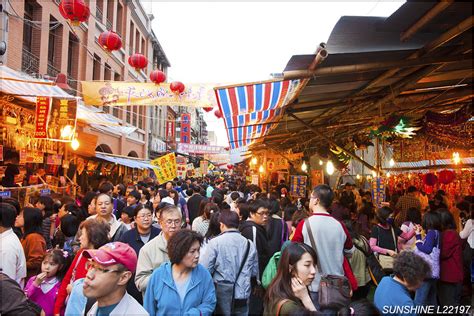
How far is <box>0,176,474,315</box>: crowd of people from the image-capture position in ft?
7.88

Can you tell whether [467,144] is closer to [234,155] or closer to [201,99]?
[201,99]

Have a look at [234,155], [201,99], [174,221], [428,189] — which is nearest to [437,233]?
[174,221]

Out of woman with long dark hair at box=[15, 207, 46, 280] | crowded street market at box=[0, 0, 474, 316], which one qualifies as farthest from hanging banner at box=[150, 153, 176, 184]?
woman with long dark hair at box=[15, 207, 46, 280]

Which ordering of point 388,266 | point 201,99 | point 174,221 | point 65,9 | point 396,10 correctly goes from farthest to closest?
point 201,99
point 65,9
point 388,266
point 174,221
point 396,10

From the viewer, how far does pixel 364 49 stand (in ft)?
11.2

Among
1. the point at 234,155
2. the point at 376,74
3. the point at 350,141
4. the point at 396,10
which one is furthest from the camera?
the point at 234,155

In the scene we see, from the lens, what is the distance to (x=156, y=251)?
3.61m

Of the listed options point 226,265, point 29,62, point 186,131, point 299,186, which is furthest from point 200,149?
point 226,265

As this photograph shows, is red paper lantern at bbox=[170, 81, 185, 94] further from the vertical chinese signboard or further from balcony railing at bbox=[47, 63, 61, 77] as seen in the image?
the vertical chinese signboard

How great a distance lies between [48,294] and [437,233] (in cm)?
503

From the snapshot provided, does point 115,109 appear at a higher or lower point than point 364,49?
higher

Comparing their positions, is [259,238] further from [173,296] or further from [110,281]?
[110,281]

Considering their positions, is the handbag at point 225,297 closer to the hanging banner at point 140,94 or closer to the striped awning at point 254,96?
the striped awning at point 254,96

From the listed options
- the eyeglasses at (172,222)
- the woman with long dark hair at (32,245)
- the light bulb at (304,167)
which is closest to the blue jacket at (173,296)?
the eyeglasses at (172,222)
